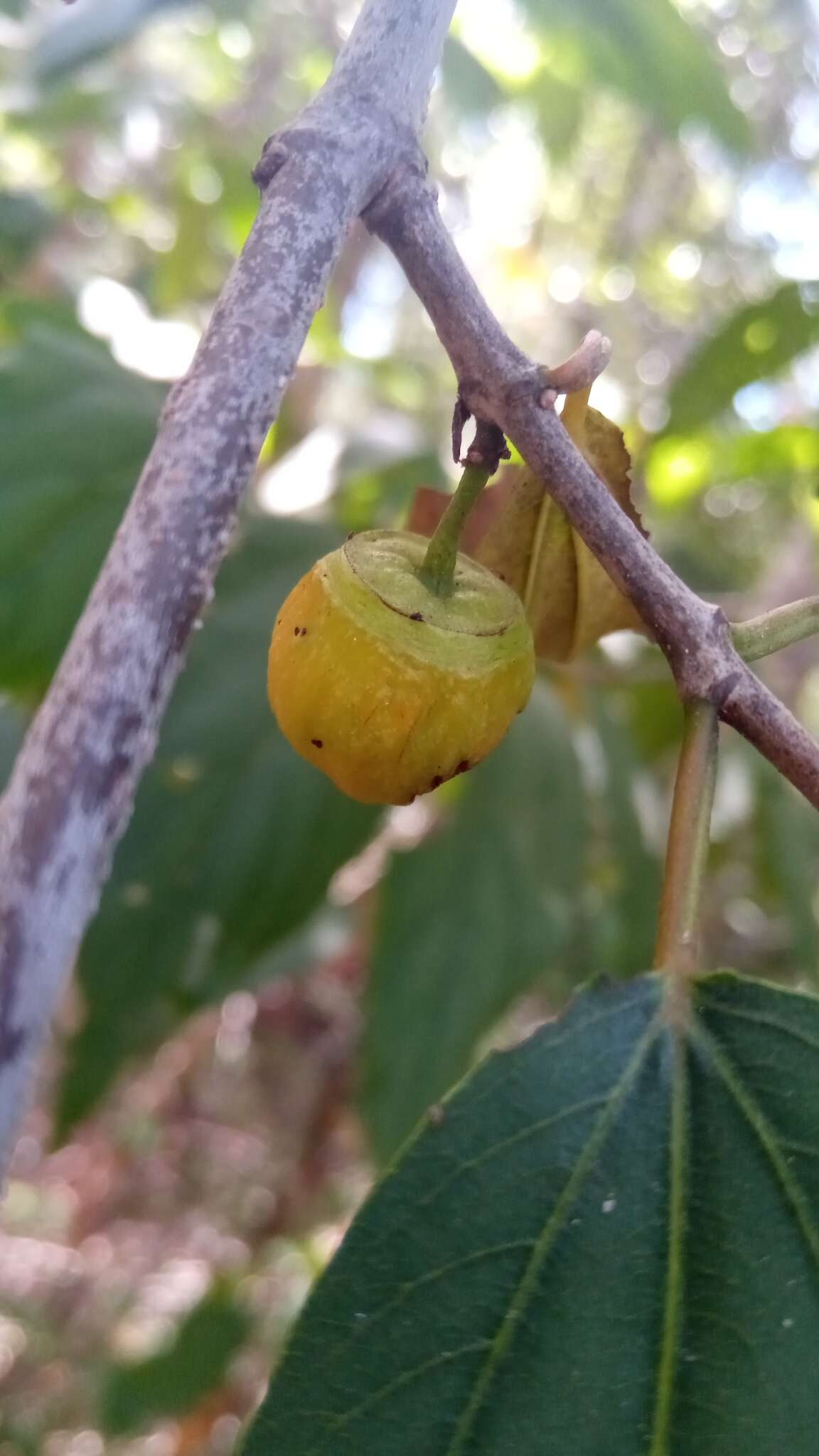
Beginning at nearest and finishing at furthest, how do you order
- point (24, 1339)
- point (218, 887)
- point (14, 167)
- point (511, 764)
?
point (218, 887) → point (511, 764) → point (24, 1339) → point (14, 167)

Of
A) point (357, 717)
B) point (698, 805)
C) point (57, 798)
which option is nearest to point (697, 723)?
point (698, 805)

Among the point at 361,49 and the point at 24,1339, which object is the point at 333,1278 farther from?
the point at 24,1339

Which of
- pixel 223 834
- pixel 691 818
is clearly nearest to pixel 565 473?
pixel 691 818

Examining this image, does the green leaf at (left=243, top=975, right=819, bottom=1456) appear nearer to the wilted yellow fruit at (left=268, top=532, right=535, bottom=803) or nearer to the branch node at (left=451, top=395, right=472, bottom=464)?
the wilted yellow fruit at (left=268, top=532, right=535, bottom=803)

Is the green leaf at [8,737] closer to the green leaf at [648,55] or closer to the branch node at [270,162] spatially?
the branch node at [270,162]

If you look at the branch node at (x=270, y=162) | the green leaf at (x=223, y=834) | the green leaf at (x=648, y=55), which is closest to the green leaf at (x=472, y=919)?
the green leaf at (x=223, y=834)

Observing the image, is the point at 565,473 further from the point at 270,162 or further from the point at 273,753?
the point at 273,753

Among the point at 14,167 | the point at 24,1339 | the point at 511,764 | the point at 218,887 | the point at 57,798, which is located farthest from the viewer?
the point at 14,167
